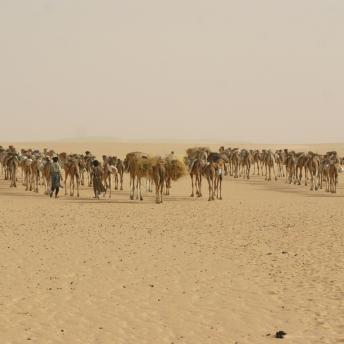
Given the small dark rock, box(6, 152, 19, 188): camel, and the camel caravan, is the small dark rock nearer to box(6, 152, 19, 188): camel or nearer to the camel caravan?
the camel caravan

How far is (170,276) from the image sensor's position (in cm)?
1137

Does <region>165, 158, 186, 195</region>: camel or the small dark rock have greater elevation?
<region>165, 158, 186, 195</region>: camel

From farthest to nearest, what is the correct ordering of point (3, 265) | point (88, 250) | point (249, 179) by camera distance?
point (249, 179), point (88, 250), point (3, 265)

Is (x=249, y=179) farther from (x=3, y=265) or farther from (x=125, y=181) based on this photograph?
(x=3, y=265)

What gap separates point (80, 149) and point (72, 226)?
67.5 metres

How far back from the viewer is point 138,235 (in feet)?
54.0

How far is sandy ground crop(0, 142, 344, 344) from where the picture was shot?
26.7 feet

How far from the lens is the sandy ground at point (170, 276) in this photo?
8.15 meters

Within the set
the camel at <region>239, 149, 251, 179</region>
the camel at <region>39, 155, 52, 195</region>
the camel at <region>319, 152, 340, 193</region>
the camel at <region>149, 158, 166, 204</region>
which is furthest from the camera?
the camel at <region>239, 149, 251, 179</region>

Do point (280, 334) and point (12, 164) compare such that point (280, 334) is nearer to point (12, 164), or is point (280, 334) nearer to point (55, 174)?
point (55, 174)

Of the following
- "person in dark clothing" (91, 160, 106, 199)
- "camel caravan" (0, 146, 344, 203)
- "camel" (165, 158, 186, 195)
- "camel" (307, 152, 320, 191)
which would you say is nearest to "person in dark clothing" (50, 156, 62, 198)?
"camel caravan" (0, 146, 344, 203)

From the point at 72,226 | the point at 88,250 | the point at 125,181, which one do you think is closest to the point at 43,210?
the point at 72,226

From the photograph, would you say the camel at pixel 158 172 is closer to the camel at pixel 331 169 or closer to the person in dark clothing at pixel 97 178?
the person in dark clothing at pixel 97 178

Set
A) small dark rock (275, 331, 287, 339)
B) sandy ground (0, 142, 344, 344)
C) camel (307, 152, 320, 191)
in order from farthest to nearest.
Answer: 1. camel (307, 152, 320, 191)
2. sandy ground (0, 142, 344, 344)
3. small dark rock (275, 331, 287, 339)
